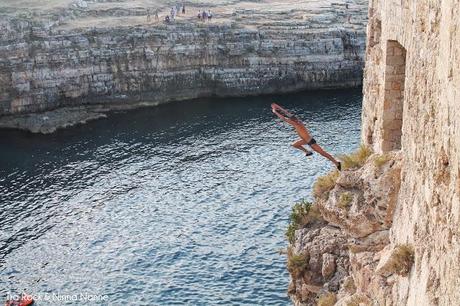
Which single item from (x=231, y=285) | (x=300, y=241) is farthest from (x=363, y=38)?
(x=300, y=241)

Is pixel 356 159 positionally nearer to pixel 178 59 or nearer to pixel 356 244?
pixel 356 244

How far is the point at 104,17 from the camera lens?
8444 centimetres

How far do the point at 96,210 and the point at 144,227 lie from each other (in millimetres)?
4992

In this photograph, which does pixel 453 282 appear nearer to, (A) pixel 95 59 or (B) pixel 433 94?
(B) pixel 433 94

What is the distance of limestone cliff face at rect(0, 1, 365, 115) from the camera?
74625 mm

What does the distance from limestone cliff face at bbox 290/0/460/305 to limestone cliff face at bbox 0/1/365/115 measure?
56062mm

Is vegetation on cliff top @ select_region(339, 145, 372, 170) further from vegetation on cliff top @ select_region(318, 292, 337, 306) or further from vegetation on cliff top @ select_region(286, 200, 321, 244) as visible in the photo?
vegetation on cliff top @ select_region(318, 292, 337, 306)

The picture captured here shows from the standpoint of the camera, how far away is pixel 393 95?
2184 centimetres

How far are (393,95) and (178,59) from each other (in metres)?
61.3

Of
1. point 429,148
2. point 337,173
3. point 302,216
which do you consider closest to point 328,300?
point 337,173

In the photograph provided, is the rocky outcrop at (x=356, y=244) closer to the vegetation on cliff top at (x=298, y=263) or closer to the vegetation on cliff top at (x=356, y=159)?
the vegetation on cliff top at (x=298, y=263)

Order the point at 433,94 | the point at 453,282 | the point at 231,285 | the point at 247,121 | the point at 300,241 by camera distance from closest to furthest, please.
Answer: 1. the point at 453,282
2. the point at 433,94
3. the point at 300,241
4. the point at 231,285
5. the point at 247,121

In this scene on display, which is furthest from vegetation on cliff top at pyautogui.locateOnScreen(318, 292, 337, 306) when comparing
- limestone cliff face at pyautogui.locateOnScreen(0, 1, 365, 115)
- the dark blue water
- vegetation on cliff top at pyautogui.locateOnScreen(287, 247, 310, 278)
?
limestone cliff face at pyautogui.locateOnScreen(0, 1, 365, 115)

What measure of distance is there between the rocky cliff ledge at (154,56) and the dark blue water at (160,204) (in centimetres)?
648
